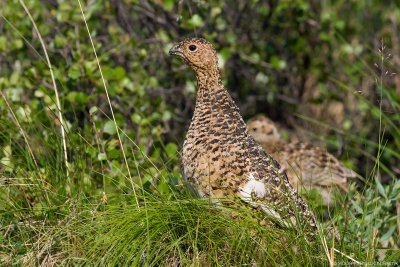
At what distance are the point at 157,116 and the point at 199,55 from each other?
1063 mm

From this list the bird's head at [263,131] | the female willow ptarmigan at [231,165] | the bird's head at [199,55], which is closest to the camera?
the female willow ptarmigan at [231,165]

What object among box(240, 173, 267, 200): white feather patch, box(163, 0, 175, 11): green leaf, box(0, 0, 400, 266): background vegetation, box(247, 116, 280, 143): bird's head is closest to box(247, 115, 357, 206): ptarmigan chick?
box(247, 116, 280, 143): bird's head

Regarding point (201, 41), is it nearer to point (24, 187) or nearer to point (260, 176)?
point (260, 176)

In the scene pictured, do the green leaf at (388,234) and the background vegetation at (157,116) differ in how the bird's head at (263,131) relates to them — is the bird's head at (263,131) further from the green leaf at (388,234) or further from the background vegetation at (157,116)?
the green leaf at (388,234)

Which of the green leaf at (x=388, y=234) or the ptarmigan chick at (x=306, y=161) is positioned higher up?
the green leaf at (x=388, y=234)

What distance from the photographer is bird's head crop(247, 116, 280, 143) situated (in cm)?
667

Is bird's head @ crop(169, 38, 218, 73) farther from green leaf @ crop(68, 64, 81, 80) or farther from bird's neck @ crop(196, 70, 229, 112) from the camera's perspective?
green leaf @ crop(68, 64, 81, 80)

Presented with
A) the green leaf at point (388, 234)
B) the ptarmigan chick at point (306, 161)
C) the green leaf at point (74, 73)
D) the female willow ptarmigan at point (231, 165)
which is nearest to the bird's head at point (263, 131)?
the ptarmigan chick at point (306, 161)

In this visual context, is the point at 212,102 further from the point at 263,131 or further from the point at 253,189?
the point at 263,131

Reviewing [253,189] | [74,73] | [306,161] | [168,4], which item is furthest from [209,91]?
[306,161]

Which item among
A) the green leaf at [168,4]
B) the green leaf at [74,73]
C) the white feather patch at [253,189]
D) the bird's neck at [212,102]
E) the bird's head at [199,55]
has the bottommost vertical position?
the white feather patch at [253,189]

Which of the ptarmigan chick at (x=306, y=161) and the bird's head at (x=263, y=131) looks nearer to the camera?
the ptarmigan chick at (x=306, y=161)

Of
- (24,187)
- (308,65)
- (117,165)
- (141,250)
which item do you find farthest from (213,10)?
(141,250)

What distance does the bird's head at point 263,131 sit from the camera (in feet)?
21.9
